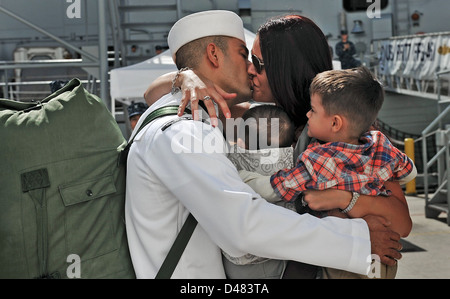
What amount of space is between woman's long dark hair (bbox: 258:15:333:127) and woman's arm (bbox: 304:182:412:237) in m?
0.46

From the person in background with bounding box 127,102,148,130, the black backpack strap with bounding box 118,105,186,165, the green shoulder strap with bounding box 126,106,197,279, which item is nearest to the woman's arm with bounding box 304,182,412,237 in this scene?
the green shoulder strap with bounding box 126,106,197,279

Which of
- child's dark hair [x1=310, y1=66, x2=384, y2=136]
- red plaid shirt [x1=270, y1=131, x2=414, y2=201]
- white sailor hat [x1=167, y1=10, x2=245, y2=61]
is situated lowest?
red plaid shirt [x1=270, y1=131, x2=414, y2=201]

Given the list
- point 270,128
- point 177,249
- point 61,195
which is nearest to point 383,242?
point 270,128

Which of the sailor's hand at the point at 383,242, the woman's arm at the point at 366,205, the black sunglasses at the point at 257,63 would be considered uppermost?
the black sunglasses at the point at 257,63

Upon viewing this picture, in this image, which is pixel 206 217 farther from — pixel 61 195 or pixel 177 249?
pixel 61 195

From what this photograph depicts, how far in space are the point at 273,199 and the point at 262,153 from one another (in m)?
0.19

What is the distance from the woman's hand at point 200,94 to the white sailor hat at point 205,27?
233 millimetres

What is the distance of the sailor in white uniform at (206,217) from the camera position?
70.5 inches

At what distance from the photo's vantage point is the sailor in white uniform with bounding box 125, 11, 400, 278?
5.88 ft

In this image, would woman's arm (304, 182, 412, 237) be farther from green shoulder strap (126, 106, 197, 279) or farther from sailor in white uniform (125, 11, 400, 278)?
green shoulder strap (126, 106, 197, 279)

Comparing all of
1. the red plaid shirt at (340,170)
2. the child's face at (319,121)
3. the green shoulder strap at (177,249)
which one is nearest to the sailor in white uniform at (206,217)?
the green shoulder strap at (177,249)

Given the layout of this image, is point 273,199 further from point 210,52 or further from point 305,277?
point 210,52

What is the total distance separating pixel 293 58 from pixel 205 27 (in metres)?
0.40

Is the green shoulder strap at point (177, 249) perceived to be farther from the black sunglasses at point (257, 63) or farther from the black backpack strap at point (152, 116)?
the black sunglasses at point (257, 63)
